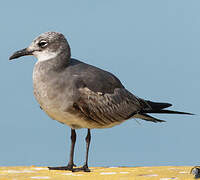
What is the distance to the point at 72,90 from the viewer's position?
27.2ft

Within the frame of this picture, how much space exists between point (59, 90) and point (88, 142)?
1211mm

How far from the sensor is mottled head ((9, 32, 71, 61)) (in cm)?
868

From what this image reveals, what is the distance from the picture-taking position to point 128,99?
9414 mm

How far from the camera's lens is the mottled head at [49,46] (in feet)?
28.5

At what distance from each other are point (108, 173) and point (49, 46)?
2.30 m

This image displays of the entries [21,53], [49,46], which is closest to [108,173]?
[49,46]

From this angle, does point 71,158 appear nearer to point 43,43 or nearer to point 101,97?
point 101,97

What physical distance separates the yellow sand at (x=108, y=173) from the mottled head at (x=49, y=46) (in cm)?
191

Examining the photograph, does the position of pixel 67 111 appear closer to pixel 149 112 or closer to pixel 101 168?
pixel 101 168

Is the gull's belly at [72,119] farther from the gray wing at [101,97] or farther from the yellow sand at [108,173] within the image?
the yellow sand at [108,173]

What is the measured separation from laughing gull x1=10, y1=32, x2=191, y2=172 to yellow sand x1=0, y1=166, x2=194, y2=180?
0.33 meters

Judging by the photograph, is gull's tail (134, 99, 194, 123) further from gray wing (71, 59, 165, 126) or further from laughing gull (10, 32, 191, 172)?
laughing gull (10, 32, 191, 172)

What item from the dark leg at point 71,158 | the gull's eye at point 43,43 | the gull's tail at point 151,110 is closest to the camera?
the gull's eye at point 43,43

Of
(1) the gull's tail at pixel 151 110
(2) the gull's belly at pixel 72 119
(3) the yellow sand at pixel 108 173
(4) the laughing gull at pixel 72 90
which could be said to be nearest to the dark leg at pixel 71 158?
(4) the laughing gull at pixel 72 90
